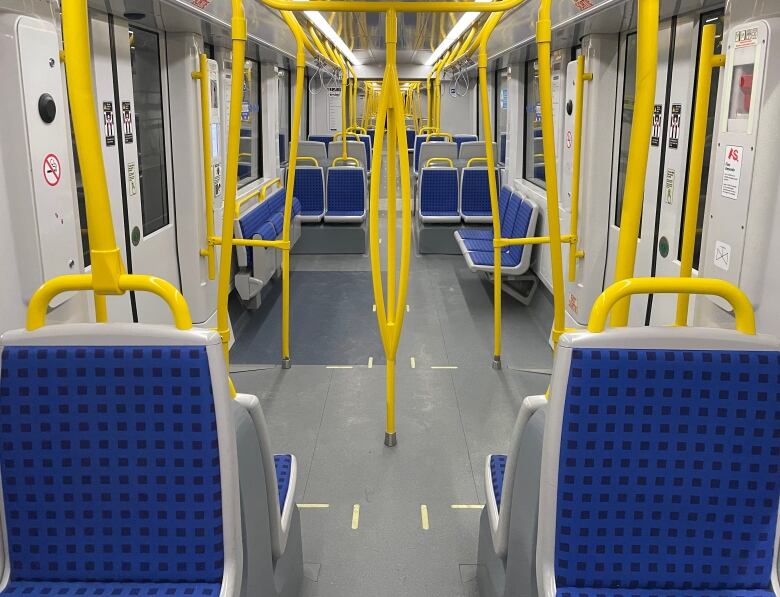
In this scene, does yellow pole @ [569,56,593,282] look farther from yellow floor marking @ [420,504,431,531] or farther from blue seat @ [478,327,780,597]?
blue seat @ [478,327,780,597]

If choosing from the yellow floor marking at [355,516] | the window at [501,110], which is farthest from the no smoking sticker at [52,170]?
the window at [501,110]

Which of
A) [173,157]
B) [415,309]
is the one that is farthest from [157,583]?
[415,309]

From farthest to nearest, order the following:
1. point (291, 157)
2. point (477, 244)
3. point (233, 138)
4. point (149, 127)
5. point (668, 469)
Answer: point (477, 244) < point (149, 127) < point (291, 157) < point (233, 138) < point (668, 469)

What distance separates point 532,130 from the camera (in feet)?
28.2

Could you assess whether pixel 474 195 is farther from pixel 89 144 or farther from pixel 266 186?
pixel 89 144

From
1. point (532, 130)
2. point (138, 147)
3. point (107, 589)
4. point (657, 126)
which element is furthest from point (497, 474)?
point (532, 130)

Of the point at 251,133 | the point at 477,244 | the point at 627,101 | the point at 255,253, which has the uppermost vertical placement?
the point at 627,101

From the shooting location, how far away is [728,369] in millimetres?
1825

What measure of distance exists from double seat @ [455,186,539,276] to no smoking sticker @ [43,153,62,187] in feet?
14.3

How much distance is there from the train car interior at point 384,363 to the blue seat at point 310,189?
306 cm

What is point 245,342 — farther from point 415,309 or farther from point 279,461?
point 279,461

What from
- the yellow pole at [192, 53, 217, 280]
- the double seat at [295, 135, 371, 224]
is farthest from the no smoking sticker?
the double seat at [295, 135, 371, 224]

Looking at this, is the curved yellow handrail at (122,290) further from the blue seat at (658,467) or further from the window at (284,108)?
the window at (284,108)

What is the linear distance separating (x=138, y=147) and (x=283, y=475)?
2.99m
